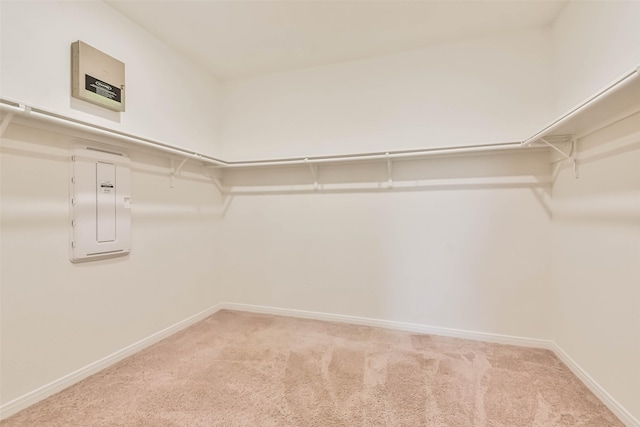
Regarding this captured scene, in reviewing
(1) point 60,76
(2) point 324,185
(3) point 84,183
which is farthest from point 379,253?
(1) point 60,76

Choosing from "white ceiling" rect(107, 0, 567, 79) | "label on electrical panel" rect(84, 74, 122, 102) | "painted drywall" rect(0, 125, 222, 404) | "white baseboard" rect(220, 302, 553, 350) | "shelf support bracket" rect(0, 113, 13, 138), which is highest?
"white ceiling" rect(107, 0, 567, 79)

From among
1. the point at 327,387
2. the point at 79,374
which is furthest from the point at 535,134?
the point at 79,374

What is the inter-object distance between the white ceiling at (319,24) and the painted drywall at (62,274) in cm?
111

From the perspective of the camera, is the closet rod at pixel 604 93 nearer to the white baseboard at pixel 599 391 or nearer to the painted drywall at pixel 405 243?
the painted drywall at pixel 405 243

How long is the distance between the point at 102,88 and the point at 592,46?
10.7 ft

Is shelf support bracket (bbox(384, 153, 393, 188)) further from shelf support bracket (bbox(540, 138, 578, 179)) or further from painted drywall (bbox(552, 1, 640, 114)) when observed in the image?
painted drywall (bbox(552, 1, 640, 114))

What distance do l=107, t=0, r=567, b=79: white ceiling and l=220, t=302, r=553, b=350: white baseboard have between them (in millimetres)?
2590

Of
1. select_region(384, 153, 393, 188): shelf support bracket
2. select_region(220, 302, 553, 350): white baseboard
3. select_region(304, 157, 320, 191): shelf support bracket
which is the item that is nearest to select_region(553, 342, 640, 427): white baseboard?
select_region(220, 302, 553, 350): white baseboard

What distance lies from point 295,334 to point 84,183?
2.02 m

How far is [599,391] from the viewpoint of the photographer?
169 cm

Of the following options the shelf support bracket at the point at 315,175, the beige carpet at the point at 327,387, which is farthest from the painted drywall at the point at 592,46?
the shelf support bracket at the point at 315,175

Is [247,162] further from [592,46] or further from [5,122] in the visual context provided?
[592,46]

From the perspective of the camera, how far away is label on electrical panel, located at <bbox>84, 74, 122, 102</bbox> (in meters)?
1.90

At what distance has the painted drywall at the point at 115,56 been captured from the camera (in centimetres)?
162
